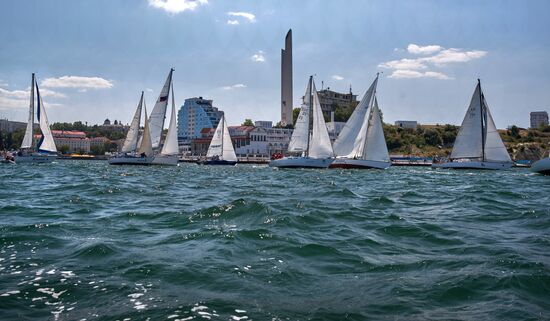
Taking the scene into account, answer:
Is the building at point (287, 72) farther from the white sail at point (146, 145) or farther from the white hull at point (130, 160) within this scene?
the white hull at point (130, 160)

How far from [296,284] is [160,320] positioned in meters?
1.87

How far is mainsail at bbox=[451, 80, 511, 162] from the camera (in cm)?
5188

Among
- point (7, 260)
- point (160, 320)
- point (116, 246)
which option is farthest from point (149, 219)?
point (160, 320)

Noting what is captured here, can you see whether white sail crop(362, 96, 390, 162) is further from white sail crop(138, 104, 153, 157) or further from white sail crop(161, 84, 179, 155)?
white sail crop(138, 104, 153, 157)

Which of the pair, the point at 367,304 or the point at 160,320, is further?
the point at 367,304

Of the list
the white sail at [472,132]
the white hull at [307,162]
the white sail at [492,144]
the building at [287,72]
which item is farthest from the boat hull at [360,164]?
the building at [287,72]

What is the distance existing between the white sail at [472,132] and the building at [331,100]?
99.2 meters

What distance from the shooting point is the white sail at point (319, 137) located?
52.1m

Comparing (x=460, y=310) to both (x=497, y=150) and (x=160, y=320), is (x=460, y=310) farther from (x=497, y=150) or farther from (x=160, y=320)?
(x=497, y=150)

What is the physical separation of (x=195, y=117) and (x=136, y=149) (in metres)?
101

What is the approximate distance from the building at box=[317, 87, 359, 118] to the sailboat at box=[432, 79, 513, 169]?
99.5 m

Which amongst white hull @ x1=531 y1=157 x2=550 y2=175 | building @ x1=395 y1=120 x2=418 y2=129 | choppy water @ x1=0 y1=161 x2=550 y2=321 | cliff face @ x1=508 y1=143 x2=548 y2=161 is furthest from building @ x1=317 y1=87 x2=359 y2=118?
choppy water @ x1=0 y1=161 x2=550 y2=321

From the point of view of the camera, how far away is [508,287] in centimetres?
551

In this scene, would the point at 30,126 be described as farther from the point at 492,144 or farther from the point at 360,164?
the point at 492,144
